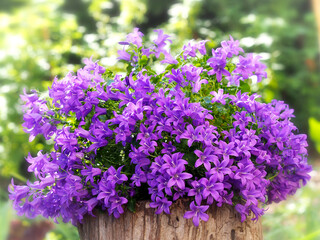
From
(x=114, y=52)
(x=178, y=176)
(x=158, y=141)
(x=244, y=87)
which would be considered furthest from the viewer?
(x=114, y=52)

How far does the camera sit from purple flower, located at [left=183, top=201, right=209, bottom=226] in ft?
4.43

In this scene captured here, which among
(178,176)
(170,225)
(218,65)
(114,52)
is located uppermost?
(114,52)

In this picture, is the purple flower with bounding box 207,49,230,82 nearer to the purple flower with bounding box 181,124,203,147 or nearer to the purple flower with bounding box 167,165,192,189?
the purple flower with bounding box 181,124,203,147

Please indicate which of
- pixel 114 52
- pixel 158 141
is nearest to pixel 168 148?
pixel 158 141

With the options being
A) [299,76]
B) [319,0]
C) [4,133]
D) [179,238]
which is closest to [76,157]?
[179,238]

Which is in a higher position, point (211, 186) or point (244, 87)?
point (244, 87)

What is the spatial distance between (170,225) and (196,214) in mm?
106

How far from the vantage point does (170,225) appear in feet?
4.66

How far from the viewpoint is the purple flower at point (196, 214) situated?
1.35 m

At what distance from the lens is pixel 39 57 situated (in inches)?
188

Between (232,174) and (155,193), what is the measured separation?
0.24 meters

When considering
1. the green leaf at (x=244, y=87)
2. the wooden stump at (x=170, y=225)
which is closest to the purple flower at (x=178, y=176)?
the wooden stump at (x=170, y=225)

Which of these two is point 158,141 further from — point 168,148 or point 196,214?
point 196,214

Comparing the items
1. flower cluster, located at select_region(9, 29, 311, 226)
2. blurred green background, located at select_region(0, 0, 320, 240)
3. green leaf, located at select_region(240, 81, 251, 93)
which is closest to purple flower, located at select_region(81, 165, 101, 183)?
flower cluster, located at select_region(9, 29, 311, 226)
